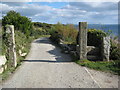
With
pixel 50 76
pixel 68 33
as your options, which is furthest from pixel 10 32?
pixel 68 33

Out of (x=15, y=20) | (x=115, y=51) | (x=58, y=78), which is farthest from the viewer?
(x=15, y=20)

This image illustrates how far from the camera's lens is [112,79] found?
25.2 ft

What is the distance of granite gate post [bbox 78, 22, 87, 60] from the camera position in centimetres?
1061

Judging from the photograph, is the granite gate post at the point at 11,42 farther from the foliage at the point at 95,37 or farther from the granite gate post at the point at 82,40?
the foliage at the point at 95,37

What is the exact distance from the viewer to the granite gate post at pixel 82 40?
34.8 feet

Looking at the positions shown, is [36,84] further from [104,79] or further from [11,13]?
[11,13]

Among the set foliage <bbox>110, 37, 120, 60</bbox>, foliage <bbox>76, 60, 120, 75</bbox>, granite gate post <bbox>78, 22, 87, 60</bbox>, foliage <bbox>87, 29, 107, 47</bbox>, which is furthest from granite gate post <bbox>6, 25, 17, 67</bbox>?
foliage <bbox>110, 37, 120, 60</bbox>

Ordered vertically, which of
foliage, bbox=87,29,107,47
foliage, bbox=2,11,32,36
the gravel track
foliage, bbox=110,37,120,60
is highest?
foliage, bbox=2,11,32,36

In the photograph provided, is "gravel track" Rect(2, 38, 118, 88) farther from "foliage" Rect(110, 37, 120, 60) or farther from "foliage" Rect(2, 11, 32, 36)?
"foliage" Rect(2, 11, 32, 36)

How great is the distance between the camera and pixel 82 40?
35.3 ft

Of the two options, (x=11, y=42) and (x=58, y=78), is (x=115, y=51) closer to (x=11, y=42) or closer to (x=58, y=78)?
(x=58, y=78)

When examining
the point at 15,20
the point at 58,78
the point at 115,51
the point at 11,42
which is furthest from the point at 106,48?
the point at 15,20

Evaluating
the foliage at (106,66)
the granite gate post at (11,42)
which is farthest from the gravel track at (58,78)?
the granite gate post at (11,42)

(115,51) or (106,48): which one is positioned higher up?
(106,48)
